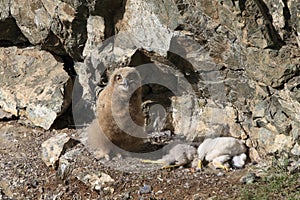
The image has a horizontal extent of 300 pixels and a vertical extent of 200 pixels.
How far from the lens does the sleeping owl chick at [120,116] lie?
786cm

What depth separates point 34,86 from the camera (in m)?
9.10

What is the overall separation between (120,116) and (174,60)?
1.02 meters

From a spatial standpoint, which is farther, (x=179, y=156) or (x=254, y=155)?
(x=179, y=156)

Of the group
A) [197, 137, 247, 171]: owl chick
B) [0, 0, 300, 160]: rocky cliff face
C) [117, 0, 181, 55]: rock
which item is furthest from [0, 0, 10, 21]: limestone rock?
[197, 137, 247, 171]: owl chick

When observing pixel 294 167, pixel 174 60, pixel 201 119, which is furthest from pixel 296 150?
pixel 174 60

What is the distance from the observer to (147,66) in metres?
8.05

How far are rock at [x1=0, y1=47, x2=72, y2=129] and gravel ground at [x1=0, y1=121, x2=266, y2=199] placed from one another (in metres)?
0.50

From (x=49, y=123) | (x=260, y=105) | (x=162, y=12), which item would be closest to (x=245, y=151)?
(x=260, y=105)

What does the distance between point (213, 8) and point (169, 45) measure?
2.81 ft

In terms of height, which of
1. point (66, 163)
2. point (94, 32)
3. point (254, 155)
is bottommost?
point (66, 163)

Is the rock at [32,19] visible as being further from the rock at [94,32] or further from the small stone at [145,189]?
the small stone at [145,189]

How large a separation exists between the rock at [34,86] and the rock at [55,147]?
64 cm

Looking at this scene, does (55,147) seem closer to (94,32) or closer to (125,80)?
(125,80)

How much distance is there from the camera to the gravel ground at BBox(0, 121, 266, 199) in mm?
6789
